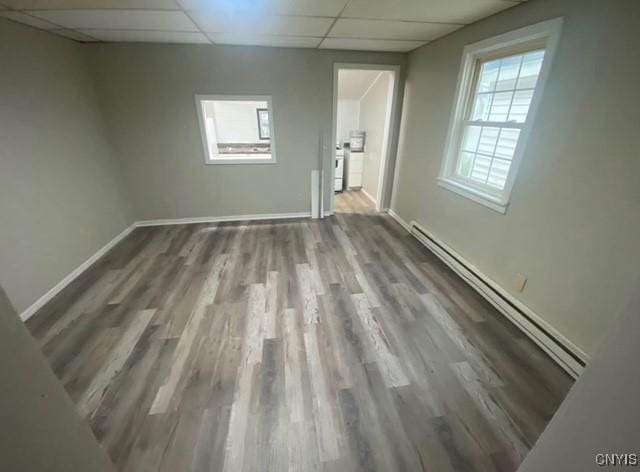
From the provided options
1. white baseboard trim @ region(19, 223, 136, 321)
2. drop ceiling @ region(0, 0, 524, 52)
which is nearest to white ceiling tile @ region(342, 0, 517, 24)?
drop ceiling @ region(0, 0, 524, 52)

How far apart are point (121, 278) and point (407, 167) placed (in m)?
3.68

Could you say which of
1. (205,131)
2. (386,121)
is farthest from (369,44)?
(205,131)

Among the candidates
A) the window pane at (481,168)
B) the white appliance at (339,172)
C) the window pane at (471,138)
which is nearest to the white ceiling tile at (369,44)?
the window pane at (471,138)

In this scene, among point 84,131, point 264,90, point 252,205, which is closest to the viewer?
point 84,131

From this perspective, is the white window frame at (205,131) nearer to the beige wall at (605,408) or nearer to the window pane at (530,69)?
the window pane at (530,69)

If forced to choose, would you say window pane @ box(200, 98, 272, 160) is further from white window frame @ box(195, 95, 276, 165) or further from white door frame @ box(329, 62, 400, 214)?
white door frame @ box(329, 62, 400, 214)

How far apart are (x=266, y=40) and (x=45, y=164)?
2475mm

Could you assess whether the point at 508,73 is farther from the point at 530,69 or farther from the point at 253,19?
the point at 253,19

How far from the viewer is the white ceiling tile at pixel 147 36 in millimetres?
2613

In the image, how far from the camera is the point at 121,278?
2686mm

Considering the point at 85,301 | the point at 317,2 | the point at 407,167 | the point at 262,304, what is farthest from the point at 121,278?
the point at 407,167

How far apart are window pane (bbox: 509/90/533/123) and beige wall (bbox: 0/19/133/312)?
4007 millimetres

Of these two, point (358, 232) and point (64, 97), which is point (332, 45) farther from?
point (64, 97)

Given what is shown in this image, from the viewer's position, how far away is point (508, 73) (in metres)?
2.27
